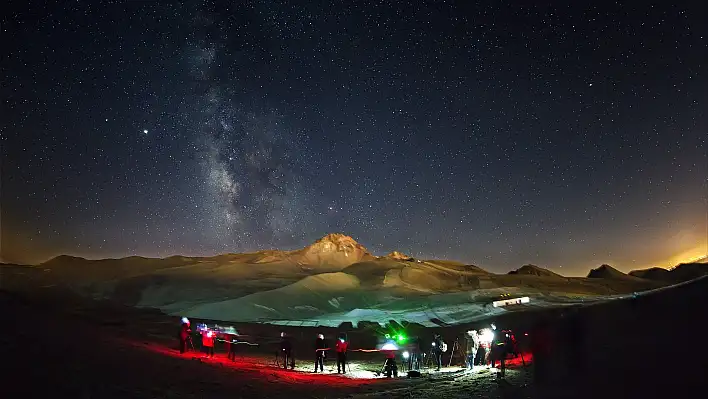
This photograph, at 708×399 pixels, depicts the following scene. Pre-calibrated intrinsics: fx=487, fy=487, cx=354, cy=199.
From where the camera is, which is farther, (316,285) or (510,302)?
(316,285)

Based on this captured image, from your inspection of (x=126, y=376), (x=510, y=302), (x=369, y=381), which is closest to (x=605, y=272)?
(x=510, y=302)

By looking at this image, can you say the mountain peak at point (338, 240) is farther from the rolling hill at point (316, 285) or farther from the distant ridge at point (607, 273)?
the distant ridge at point (607, 273)

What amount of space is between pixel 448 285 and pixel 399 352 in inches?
2373

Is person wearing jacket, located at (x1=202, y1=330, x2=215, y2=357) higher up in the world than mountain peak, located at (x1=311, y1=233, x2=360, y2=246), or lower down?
lower down

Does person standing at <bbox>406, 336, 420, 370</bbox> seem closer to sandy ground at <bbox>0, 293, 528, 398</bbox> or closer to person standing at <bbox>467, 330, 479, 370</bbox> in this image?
person standing at <bbox>467, 330, 479, 370</bbox>

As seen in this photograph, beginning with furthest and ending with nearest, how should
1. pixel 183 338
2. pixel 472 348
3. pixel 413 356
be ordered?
pixel 413 356 < pixel 472 348 < pixel 183 338

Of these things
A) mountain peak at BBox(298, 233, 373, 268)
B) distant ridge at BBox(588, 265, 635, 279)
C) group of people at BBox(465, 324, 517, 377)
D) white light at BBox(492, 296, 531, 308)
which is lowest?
group of people at BBox(465, 324, 517, 377)

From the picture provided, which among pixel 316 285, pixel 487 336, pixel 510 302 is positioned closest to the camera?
pixel 487 336

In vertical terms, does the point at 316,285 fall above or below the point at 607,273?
below

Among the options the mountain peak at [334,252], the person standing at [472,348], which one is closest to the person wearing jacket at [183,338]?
the person standing at [472,348]

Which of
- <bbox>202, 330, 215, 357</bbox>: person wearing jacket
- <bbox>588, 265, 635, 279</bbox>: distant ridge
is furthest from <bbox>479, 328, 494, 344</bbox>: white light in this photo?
<bbox>588, 265, 635, 279</bbox>: distant ridge

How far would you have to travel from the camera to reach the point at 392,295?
7012 cm

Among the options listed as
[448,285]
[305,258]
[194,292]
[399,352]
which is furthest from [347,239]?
[399,352]

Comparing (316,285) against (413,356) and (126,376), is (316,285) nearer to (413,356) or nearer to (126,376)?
(413,356)
